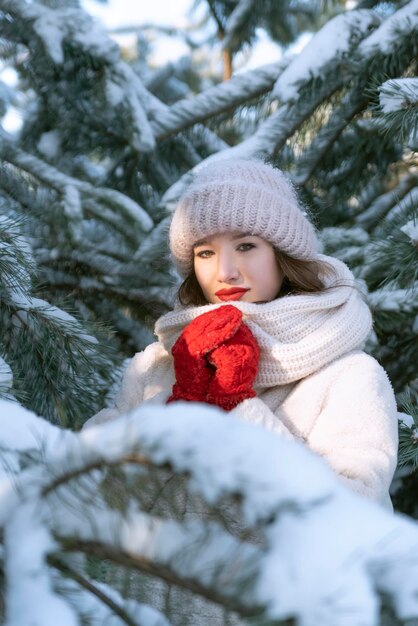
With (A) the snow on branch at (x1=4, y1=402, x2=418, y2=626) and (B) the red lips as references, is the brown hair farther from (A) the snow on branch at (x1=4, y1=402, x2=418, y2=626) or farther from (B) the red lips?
(A) the snow on branch at (x1=4, y1=402, x2=418, y2=626)

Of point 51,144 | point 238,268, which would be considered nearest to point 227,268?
point 238,268

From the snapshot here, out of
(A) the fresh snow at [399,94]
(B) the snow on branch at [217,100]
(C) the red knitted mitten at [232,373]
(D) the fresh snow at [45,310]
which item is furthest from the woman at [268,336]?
(B) the snow on branch at [217,100]

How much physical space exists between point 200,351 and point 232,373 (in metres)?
0.07

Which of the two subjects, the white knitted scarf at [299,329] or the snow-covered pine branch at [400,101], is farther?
the snow-covered pine branch at [400,101]

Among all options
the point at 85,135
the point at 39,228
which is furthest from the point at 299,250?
the point at 85,135

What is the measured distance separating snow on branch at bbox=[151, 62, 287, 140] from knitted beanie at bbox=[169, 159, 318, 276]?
2.98ft

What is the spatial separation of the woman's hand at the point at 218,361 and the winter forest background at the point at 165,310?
224mm

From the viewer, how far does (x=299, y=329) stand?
1488mm

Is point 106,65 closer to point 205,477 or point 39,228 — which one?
point 39,228

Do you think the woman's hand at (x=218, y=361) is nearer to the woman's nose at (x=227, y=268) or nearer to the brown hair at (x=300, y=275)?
the woman's nose at (x=227, y=268)

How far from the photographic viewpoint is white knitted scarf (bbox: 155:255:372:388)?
1438 mm

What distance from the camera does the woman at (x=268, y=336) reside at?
1.32 meters

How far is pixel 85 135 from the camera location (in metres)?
2.76

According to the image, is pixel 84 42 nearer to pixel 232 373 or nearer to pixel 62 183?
pixel 62 183
